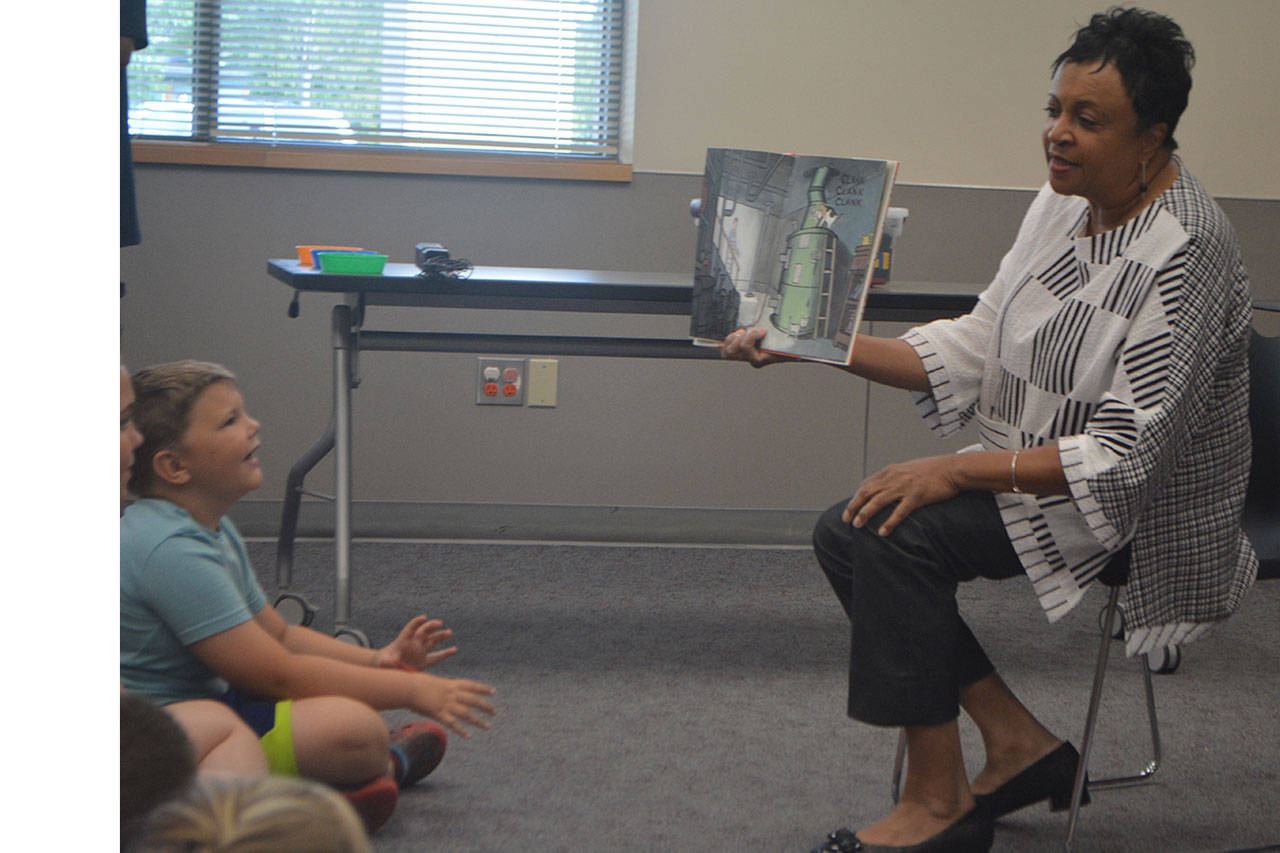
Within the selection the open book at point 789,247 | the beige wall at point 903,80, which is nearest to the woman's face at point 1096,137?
the open book at point 789,247

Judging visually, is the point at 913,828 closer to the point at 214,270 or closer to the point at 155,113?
the point at 214,270

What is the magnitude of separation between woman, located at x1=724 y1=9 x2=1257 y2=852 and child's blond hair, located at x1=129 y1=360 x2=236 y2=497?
2.51 ft

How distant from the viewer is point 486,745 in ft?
5.90

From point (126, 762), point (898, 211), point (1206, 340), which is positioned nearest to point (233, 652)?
point (126, 762)

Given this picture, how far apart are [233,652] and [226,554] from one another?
122 mm

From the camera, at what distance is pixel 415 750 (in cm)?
160

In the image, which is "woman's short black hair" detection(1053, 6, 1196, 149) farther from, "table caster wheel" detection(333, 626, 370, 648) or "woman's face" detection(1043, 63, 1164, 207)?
"table caster wheel" detection(333, 626, 370, 648)

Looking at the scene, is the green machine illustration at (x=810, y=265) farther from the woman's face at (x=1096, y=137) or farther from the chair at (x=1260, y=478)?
the chair at (x=1260, y=478)

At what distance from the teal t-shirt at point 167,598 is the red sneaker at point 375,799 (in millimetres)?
272

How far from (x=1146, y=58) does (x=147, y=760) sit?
49.8 inches

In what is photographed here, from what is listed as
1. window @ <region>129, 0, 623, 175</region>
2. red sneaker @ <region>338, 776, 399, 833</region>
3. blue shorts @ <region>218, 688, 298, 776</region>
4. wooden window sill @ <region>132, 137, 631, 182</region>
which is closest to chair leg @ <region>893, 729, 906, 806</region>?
red sneaker @ <region>338, 776, 399, 833</region>

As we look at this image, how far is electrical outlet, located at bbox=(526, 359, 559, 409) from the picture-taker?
3119mm

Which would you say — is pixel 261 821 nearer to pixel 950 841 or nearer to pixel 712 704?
pixel 950 841

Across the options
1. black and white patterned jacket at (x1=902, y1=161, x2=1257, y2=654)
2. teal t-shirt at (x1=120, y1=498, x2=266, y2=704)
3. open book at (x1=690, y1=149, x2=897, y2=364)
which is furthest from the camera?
open book at (x1=690, y1=149, x2=897, y2=364)
